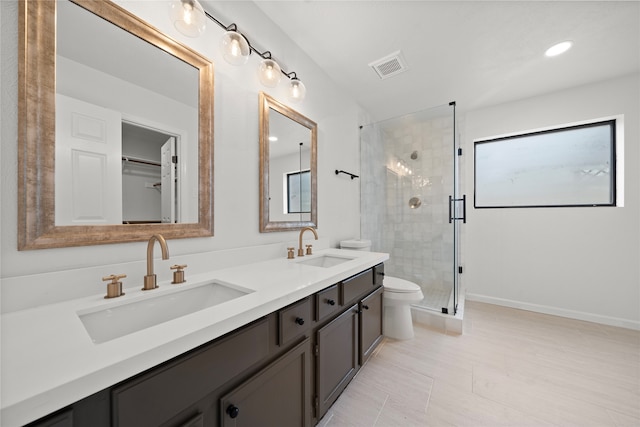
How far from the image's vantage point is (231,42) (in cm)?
125

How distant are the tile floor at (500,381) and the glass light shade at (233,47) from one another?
6.64ft

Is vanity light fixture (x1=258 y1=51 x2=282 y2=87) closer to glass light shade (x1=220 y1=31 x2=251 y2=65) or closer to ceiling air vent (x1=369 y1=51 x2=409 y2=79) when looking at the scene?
glass light shade (x1=220 y1=31 x2=251 y2=65)

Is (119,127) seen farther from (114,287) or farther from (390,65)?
(390,65)

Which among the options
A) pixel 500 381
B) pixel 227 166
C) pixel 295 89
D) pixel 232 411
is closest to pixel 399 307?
pixel 500 381

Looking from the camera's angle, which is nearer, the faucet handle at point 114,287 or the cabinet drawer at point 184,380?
the cabinet drawer at point 184,380

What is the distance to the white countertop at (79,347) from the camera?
385 millimetres

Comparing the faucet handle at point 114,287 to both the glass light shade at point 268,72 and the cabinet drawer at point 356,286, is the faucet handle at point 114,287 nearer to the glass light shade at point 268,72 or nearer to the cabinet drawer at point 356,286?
the cabinet drawer at point 356,286

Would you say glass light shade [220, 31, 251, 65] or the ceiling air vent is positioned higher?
the ceiling air vent

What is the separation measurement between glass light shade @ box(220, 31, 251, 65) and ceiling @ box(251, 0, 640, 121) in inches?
19.9

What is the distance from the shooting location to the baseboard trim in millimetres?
2314

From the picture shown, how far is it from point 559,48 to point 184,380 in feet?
10.4

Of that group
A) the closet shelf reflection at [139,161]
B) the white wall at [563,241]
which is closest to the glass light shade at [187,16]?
the closet shelf reflection at [139,161]

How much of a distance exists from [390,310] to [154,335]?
198 cm

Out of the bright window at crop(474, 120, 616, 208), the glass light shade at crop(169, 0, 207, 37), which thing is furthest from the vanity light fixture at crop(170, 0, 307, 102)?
the bright window at crop(474, 120, 616, 208)
